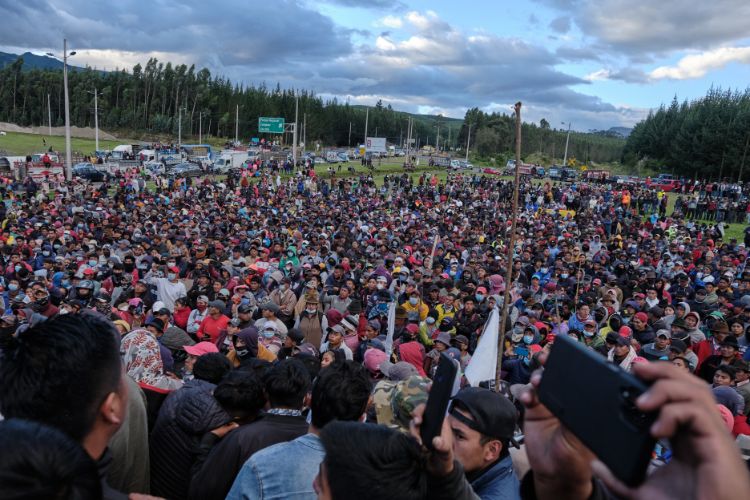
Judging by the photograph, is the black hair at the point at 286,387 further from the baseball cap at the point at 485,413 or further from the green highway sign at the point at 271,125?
the green highway sign at the point at 271,125

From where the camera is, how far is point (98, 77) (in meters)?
81.6

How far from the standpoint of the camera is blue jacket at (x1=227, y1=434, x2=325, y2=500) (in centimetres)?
208

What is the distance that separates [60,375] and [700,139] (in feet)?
190

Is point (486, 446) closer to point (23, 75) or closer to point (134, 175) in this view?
point (134, 175)

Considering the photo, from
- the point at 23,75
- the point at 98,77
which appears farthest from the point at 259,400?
the point at 23,75

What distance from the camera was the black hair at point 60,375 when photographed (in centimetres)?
164

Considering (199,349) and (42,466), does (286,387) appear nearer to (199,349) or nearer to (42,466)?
(42,466)

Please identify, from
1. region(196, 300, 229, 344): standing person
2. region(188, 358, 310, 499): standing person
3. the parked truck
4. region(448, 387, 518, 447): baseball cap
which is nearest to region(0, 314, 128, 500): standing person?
region(188, 358, 310, 499): standing person

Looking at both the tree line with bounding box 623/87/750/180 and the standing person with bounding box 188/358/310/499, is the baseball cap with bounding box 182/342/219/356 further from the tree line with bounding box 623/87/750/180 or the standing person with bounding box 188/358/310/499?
the tree line with bounding box 623/87/750/180

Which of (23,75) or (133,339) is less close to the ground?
(23,75)

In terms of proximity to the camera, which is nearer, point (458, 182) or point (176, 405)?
point (176, 405)

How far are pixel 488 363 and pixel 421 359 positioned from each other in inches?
45.8

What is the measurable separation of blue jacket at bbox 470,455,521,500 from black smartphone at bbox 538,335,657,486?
4.87 feet

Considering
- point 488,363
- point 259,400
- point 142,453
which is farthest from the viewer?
point 488,363
